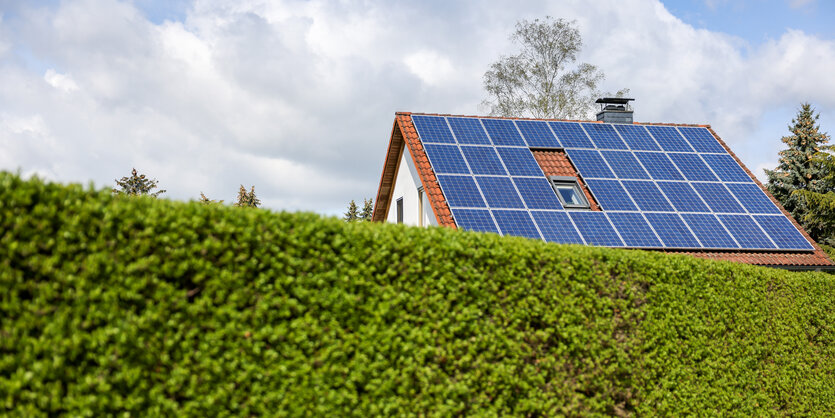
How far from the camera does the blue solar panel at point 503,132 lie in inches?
653

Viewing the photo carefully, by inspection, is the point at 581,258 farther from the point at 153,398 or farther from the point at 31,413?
the point at 31,413

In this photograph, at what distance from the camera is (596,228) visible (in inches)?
536

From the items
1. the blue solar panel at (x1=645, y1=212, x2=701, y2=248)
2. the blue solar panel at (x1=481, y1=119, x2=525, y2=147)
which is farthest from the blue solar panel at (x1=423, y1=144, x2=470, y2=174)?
the blue solar panel at (x1=645, y1=212, x2=701, y2=248)

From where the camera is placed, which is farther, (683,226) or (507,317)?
(683,226)

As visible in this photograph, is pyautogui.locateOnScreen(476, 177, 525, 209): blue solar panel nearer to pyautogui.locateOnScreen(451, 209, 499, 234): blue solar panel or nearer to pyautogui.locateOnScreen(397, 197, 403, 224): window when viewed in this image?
pyautogui.locateOnScreen(451, 209, 499, 234): blue solar panel

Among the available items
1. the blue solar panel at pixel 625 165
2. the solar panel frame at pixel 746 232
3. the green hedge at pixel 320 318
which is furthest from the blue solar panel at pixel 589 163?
the green hedge at pixel 320 318

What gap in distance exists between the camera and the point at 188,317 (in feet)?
15.3

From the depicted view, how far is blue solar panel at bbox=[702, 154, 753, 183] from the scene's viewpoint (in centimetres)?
1744

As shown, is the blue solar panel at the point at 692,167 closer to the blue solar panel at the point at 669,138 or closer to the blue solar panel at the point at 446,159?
the blue solar panel at the point at 669,138

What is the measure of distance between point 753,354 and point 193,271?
26.5 ft

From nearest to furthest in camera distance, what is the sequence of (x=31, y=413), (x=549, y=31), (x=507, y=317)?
(x=31, y=413) → (x=507, y=317) → (x=549, y=31)

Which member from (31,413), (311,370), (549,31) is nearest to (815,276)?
(311,370)

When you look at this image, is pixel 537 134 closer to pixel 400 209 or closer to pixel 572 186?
pixel 572 186

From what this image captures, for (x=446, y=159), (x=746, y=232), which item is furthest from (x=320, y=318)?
(x=746, y=232)
